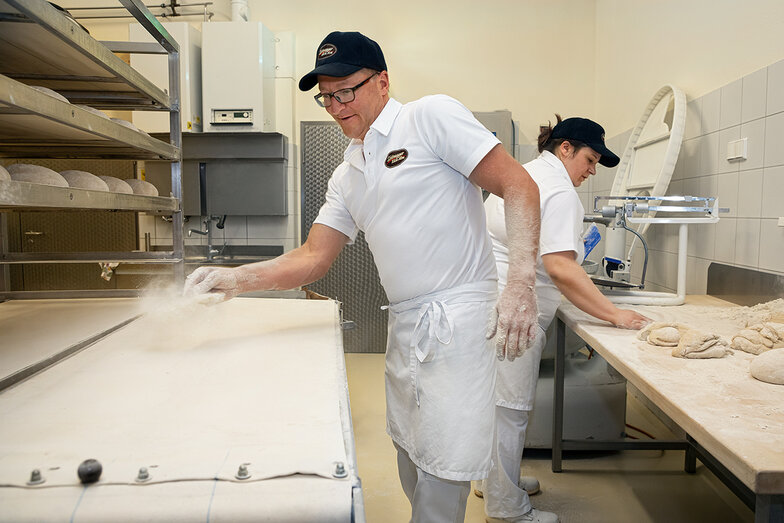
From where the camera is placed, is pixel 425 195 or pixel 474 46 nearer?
pixel 425 195

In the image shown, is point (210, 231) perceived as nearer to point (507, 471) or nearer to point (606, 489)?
point (507, 471)

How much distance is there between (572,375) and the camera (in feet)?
8.32

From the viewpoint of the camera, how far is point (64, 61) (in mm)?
1685

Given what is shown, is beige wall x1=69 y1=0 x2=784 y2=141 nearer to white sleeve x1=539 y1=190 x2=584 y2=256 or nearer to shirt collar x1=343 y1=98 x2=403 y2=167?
white sleeve x1=539 y1=190 x2=584 y2=256

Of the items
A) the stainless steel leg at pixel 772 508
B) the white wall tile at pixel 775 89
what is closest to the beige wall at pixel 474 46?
the white wall tile at pixel 775 89

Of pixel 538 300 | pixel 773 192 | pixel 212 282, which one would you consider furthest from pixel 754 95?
pixel 212 282

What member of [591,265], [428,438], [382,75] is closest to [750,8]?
[591,265]

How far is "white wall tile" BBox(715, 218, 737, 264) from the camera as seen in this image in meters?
2.29

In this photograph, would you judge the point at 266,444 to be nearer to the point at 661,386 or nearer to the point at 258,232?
the point at 661,386

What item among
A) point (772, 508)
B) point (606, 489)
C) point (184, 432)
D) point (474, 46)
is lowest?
point (606, 489)

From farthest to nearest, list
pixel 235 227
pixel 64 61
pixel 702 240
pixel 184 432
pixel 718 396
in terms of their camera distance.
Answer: pixel 235 227, pixel 702 240, pixel 64 61, pixel 718 396, pixel 184 432

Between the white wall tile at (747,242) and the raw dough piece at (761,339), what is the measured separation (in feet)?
2.49

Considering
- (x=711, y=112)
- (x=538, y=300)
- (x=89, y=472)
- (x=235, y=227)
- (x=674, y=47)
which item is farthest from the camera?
(x=235, y=227)

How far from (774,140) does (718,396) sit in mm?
1339
